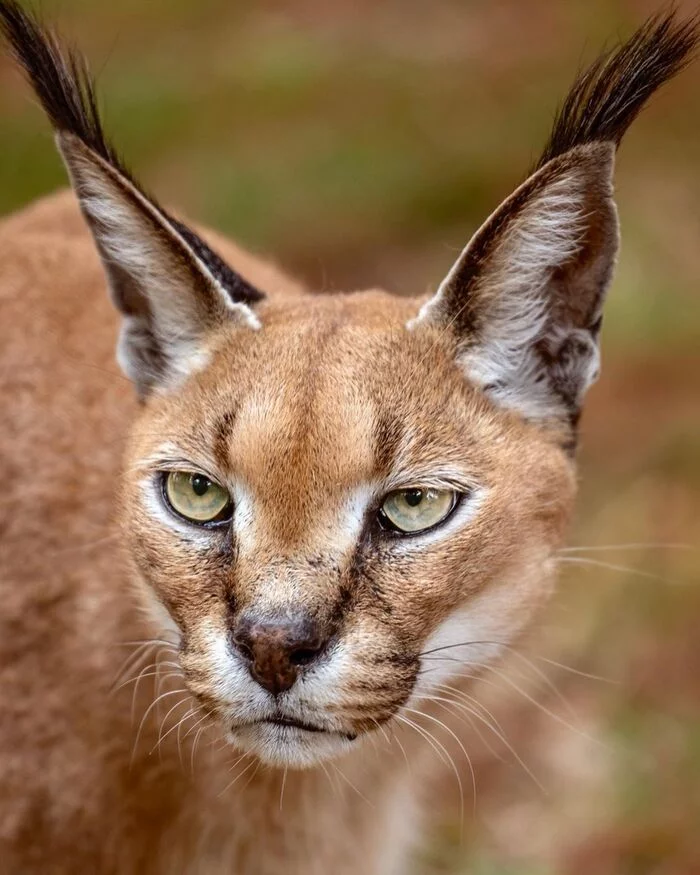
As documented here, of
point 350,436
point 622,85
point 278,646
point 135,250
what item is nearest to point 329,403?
point 350,436

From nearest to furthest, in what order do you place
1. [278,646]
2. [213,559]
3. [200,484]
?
[278,646]
[213,559]
[200,484]

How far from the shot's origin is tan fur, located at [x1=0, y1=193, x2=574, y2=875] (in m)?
3.23

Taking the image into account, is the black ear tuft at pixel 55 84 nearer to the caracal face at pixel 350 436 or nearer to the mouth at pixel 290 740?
the caracal face at pixel 350 436

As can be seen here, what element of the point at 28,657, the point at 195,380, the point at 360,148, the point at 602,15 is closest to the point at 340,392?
the point at 195,380

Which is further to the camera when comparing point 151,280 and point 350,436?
point 151,280

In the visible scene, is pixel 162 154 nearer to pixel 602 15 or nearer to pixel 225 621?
pixel 602 15

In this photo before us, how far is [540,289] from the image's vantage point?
3691mm

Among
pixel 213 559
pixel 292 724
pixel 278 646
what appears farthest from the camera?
pixel 213 559

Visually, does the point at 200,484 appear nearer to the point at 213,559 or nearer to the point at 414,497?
the point at 213,559

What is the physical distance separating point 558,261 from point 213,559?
1.26 metres

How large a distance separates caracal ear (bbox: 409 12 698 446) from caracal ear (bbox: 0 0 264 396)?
61cm

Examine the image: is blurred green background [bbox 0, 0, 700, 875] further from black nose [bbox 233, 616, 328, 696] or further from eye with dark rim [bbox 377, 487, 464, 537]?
black nose [bbox 233, 616, 328, 696]

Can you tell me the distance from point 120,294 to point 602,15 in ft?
30.9

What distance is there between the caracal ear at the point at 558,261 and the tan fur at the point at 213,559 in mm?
98
